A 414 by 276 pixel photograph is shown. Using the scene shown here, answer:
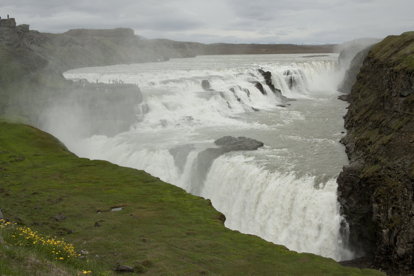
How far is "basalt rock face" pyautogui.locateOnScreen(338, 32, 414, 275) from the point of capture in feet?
81.3

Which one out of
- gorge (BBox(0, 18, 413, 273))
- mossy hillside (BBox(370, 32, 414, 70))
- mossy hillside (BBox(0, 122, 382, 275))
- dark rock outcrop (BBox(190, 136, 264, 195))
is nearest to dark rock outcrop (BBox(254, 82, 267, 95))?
gorge (BBox(0, 18, 413, 273))

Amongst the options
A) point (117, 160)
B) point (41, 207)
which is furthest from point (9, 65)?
point (41, 207)

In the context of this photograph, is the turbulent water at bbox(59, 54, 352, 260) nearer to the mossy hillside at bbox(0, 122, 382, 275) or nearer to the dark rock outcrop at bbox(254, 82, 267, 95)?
the dark rock outcrop at bbox(254, 82, 267, 95)

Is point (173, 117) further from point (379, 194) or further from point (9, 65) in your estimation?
point (379, 194)

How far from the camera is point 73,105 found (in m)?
62.8

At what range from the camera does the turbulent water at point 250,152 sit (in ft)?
99.9

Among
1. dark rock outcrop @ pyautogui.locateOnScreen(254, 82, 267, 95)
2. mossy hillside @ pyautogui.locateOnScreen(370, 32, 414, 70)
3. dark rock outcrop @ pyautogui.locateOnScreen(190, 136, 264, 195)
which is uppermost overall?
mossy hillside @ pyautogui.locateOnScreen(370, 32, 414, 70)

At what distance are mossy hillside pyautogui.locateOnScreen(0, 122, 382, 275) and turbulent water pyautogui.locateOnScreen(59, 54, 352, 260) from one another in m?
7.12

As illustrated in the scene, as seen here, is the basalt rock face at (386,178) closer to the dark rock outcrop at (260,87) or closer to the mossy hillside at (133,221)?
the mossy hillside at (133,221)

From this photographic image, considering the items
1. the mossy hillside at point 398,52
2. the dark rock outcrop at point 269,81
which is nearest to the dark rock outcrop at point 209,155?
the mossy hillside at point 398,52

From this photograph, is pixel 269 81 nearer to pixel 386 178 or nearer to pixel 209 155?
pixel 209 155

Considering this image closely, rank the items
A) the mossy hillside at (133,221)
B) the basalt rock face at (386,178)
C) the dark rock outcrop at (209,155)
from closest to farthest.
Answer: the mossy hillside at (133,221)
the basalt rock face at (386,178)
the dark rock outcrop at (209,155)

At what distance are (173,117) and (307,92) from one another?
3827 cm

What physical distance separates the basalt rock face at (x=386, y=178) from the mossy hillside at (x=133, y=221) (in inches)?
281
